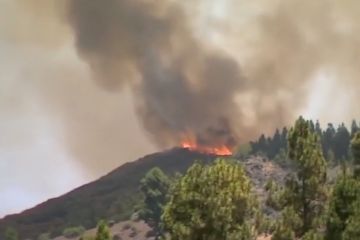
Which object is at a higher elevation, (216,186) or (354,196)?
(216,186)

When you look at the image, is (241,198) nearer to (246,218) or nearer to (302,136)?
(246,218)

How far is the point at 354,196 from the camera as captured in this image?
3825 centimetres

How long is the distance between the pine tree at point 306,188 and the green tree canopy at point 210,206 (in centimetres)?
306

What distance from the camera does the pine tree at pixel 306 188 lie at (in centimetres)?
3897

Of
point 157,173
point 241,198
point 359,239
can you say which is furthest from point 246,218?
point 157,173

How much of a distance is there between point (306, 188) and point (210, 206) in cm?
658

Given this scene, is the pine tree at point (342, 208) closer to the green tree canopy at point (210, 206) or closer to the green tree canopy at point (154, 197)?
the green tree canopy at point (210, 206)

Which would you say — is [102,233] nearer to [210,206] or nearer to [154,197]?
[210,206]

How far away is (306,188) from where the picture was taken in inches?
1544

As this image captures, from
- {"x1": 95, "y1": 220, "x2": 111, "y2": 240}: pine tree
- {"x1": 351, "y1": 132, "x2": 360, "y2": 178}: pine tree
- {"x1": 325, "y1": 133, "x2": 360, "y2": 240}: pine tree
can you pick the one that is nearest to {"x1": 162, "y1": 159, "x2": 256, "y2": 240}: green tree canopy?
{"x1": 95, "y1": 220, "x2": 111, "y2": 240}: pine tree

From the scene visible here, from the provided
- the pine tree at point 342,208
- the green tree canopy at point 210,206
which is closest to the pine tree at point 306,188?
the pine tree at point 342,208

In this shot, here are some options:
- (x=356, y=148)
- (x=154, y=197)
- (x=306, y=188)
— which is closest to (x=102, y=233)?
(x=306, y=188)

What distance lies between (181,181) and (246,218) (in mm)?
5205

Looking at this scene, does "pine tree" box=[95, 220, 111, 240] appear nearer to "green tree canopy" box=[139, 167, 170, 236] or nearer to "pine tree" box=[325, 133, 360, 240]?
"pine tree" box=[325, 133, 360, 240]
